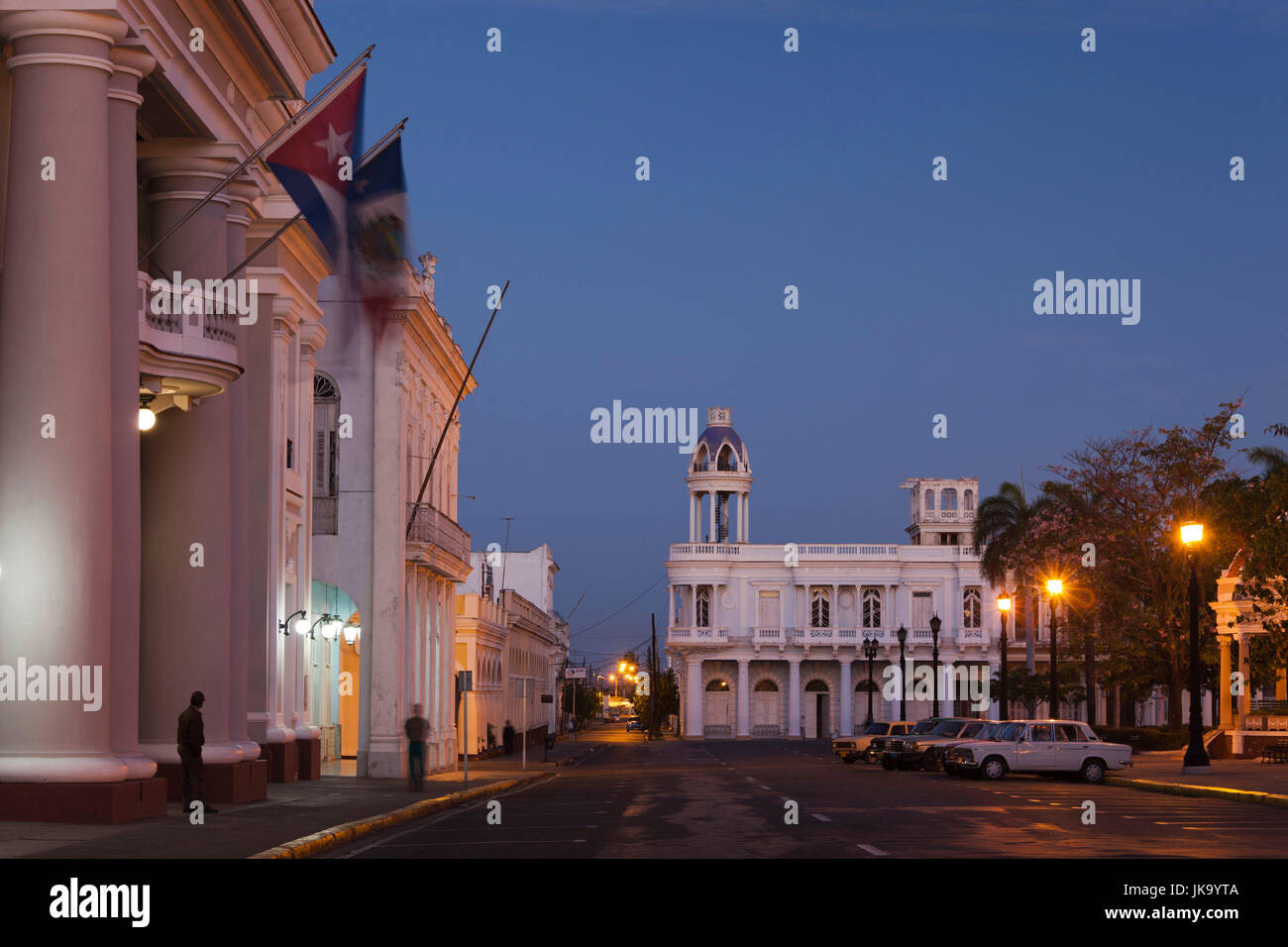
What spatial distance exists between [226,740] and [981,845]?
11.6m

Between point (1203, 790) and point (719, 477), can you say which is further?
point (719, 477)

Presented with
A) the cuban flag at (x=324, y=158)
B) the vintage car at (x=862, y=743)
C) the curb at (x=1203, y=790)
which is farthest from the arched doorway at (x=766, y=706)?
the cuban flag at (x=324, y=158)

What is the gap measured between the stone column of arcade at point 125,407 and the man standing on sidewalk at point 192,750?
1135 mm

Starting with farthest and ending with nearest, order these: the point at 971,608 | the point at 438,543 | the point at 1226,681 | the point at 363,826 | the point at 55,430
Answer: the point at 971,608
the point at 1226,681
the point at 438,543
the point at 363,826
the point at 55,430

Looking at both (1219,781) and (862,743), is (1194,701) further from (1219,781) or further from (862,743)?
(862,743)

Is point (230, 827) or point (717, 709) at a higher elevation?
point (230, 827)

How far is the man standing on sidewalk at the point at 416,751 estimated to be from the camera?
3219 centimetres

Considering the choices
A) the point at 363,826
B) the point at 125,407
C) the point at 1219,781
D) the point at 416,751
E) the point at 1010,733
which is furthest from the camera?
the point at 1010,733

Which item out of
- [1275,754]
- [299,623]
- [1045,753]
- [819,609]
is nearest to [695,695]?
[819,609]

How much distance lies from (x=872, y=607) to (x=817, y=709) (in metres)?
8.23

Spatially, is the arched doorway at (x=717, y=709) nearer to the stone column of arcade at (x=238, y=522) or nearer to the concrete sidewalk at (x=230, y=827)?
the concrete sidewalk at (x=230, y=827)

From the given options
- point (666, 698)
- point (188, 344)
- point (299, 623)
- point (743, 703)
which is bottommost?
point (666, 698)

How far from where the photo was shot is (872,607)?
117875 millimetres
